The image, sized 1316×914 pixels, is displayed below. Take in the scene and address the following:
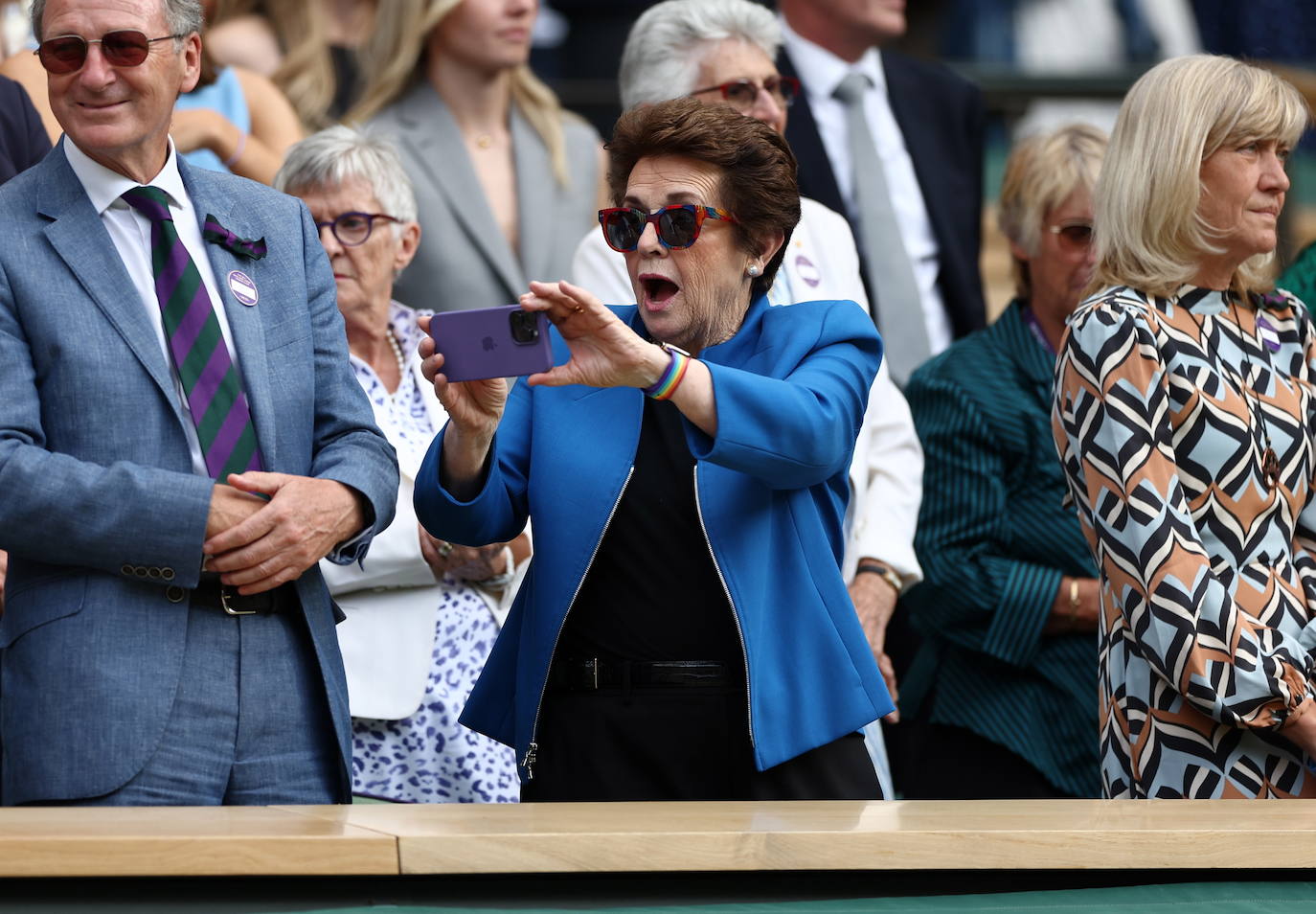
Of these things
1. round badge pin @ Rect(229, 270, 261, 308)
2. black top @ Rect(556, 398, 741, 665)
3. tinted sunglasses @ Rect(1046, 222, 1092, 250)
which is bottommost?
black top @ Rect(556, 398, 741, 665)

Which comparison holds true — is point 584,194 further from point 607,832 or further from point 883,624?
point 607,832

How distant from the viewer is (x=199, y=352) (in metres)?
3.10

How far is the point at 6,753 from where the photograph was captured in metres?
3.03

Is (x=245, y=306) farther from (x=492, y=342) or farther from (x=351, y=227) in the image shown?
(x=351, y=227)

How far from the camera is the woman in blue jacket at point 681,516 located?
3.03m

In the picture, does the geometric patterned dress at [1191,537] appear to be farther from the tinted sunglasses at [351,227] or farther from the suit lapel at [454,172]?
the suit lapel at [454,172]

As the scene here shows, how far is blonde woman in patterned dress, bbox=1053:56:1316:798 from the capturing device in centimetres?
340

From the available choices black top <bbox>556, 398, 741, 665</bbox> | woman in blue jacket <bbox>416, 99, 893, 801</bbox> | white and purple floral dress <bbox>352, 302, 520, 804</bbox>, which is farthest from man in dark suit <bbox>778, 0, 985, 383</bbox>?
black top <bbox>556, 398, 741, 665</bbox>

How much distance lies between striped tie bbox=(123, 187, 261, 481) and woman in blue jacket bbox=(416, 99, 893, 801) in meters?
0.32

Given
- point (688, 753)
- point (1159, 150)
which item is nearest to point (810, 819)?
point (688, 753)

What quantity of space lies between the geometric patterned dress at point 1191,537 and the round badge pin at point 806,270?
86cm

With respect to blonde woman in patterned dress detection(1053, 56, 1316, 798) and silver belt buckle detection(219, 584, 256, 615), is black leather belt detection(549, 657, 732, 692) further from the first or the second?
blonde woman in patterned dress detection(1053, 56, 1316, 798)

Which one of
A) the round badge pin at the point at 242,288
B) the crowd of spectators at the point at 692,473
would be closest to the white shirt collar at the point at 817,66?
the crowd of spectators at the point at 692,473

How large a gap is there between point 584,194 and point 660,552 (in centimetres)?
234
